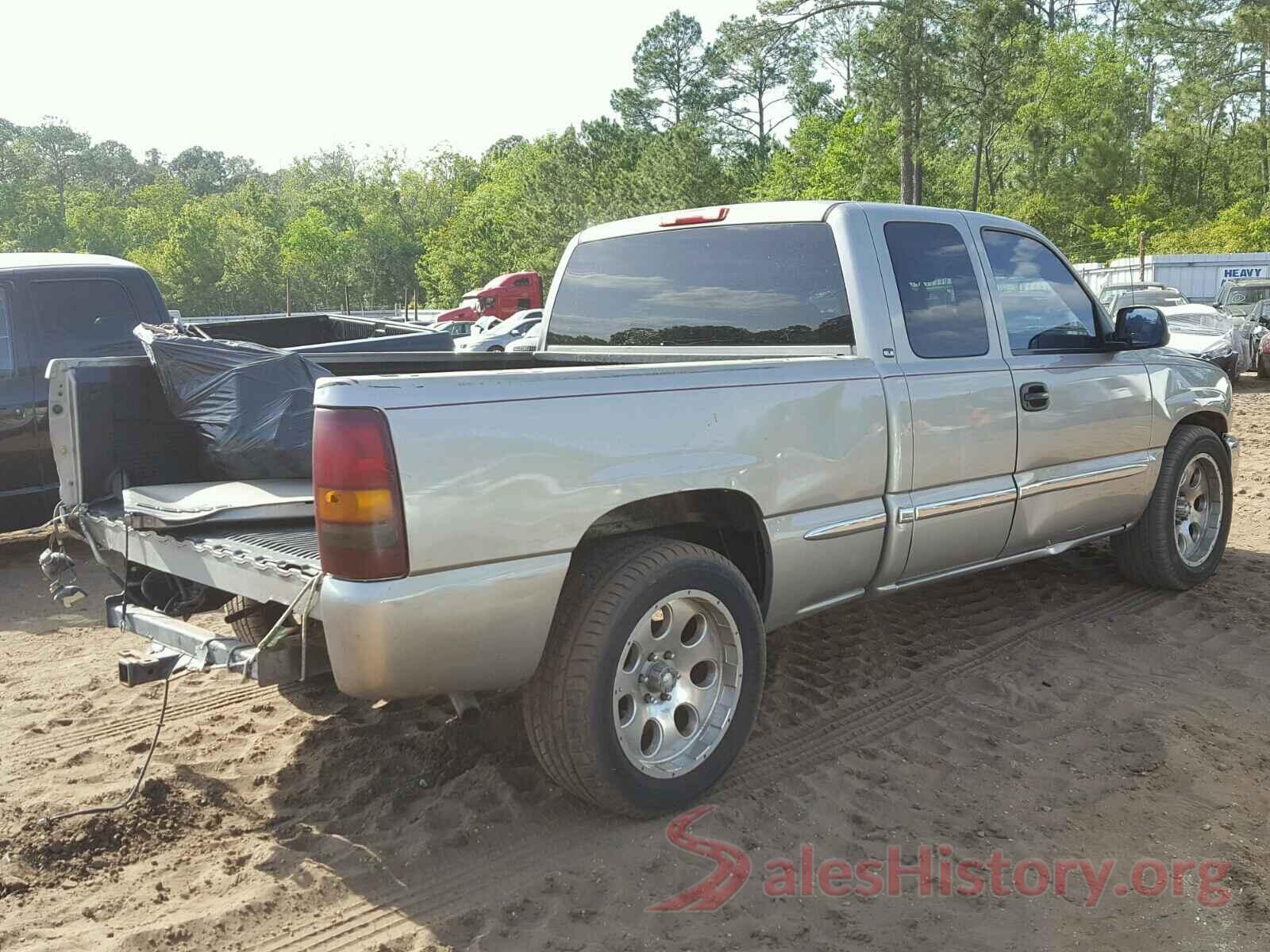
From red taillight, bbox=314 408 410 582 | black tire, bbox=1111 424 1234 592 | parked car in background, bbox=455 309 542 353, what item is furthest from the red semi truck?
red taillight, bbox=314 408 410 582

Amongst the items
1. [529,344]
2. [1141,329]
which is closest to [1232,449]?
[1141,329]

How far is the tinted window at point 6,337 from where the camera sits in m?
6.81

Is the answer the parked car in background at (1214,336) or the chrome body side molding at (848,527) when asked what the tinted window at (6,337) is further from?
the parked car in background at (1214,336)

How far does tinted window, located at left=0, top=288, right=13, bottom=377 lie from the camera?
6.81 metres

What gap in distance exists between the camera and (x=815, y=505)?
3.69 meters

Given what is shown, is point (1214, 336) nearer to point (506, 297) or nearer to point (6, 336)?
point (6, 336)

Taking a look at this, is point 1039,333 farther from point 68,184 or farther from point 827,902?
point 68,184

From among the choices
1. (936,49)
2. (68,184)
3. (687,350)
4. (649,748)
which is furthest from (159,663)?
(68,184)

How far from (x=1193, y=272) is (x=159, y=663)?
1188 inches

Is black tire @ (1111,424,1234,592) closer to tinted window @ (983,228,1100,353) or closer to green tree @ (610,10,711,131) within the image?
tinted window @ (983,228,1100,353)

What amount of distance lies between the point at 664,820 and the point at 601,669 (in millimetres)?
616

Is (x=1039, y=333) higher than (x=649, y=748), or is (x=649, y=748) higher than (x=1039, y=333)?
(x=1039, y=333)

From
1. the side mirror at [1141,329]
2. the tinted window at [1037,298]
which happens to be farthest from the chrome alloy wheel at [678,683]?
the side mirror at [1141,329]

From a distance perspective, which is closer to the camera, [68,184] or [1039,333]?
[1039,333]
